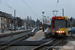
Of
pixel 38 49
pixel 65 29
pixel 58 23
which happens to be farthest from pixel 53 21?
pixel 38 49

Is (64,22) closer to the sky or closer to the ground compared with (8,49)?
closer to the sky

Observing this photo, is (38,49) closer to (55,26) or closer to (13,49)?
(13,49)

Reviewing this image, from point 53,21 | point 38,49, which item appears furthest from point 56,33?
point 38,49

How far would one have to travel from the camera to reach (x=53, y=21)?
1706 cm


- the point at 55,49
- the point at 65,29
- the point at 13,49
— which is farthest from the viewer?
the point at 65,29

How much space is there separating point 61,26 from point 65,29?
0.67 meters

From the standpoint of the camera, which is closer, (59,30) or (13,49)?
(13,49)

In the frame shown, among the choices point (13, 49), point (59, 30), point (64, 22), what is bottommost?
point (13, 49)

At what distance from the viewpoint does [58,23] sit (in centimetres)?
1681

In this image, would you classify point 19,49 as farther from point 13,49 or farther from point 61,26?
point 61,26

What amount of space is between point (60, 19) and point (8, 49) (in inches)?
373

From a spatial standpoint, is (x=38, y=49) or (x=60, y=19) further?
(x=60, y=19)

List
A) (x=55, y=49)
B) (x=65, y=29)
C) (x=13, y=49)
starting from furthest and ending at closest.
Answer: (x=65, y=29)
(x=13, y=49)
(x=55, y=49)

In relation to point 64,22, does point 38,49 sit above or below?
below
